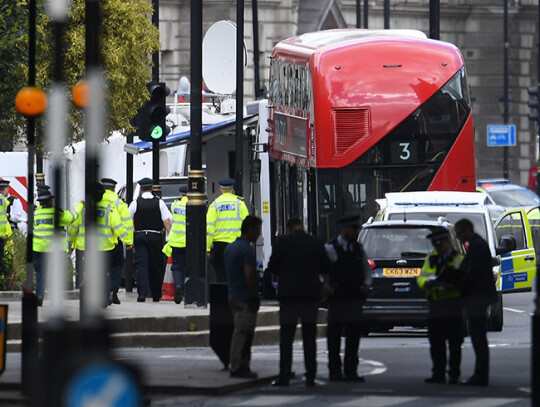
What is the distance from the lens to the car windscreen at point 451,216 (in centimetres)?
2134

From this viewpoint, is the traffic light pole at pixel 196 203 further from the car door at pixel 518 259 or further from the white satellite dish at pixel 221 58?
the white satellite dish at pixel 221 58

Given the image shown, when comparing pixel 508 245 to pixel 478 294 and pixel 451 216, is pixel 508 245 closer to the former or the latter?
pixel 451 216

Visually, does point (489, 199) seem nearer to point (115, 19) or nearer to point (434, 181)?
point (115, 19)

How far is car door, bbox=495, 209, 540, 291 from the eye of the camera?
82.3ft

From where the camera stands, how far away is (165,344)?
57.7 feet

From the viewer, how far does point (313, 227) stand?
24.8 m

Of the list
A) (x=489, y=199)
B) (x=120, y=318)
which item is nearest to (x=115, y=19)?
(x=489, y=199)

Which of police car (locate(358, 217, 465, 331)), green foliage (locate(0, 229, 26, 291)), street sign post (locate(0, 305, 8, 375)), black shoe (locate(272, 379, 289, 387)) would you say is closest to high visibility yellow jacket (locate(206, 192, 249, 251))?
green foliage (locate(0, 229, 26, 291))

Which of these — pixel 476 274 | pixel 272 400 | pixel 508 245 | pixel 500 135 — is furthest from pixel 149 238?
pixel 500 135

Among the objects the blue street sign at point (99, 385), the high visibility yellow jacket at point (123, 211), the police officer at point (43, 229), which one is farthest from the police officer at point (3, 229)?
the blue street sign at point (99, 385)

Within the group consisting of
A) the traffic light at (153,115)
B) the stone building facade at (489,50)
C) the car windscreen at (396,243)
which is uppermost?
the stone building facade at (489,50)

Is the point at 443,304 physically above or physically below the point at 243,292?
below

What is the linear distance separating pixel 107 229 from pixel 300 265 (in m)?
6.55

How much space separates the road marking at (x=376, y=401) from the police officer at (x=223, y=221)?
819 cm
